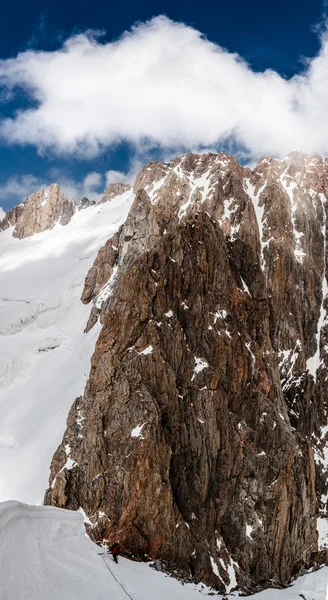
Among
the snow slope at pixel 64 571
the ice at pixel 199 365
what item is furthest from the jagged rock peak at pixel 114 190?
the snow slope at pixel 64 571

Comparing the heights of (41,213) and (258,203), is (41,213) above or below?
above

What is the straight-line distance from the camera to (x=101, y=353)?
135 ft

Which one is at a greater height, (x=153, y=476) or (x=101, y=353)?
(x=101, y=353)

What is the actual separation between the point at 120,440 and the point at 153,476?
11.6ft

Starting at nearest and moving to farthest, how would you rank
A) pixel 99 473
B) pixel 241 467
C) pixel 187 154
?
pixel 99 473 → pixel 241 467 → pixel 187 154

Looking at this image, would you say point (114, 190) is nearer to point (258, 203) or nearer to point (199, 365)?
point (258, 203)

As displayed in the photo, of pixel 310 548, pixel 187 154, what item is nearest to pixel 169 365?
pixel 310 548

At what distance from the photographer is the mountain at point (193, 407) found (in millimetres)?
35781

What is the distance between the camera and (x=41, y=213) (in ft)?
455

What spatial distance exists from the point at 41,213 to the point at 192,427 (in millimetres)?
108415

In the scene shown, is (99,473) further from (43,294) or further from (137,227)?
(43,294)

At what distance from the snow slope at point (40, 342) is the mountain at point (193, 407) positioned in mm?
477

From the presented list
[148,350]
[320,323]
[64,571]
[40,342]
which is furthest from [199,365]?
[320,323]

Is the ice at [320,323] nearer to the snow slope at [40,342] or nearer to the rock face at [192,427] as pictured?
the rock face at [192,427]
